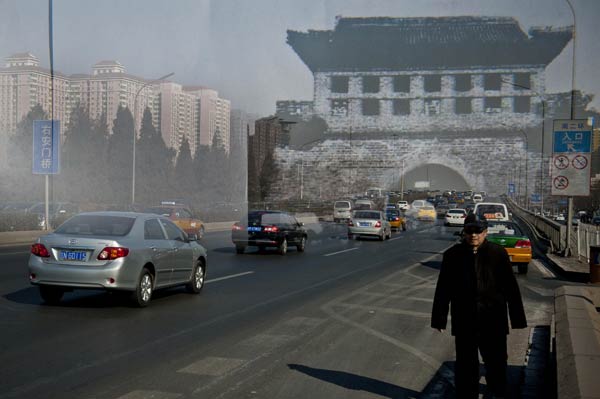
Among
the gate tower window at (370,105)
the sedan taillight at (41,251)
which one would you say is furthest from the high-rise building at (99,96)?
the sedan taillight at (41,251)

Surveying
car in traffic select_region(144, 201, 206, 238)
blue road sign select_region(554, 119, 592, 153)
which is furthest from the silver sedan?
blue road sign select_region(554, 119, 592, 153)

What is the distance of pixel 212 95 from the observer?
2083 inches

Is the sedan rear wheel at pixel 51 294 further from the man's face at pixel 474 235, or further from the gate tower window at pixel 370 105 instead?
the gate tower window at pixel 370 105

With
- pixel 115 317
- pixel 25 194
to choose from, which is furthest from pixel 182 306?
pixel 25 194

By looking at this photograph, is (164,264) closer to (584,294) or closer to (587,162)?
(584,294)

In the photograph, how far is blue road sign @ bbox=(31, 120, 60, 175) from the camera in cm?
3266

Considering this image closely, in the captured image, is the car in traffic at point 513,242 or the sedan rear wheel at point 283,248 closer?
the car in traffic at point 513,242

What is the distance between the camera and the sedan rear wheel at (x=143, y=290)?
11273 mm

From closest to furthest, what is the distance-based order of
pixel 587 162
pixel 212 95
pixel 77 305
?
pixel 77 305, pixel 587 162, pixel 212 95

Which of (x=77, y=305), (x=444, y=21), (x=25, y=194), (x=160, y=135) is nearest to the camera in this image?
(x=77, y=305)

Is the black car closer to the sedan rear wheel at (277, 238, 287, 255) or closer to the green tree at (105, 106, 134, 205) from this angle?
the sedan rear wheel at (277, 238, 287, 255)

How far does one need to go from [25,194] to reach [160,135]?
13.1 meters

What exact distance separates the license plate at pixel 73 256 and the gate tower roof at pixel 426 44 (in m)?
59.6

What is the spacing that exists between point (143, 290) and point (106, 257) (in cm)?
93
